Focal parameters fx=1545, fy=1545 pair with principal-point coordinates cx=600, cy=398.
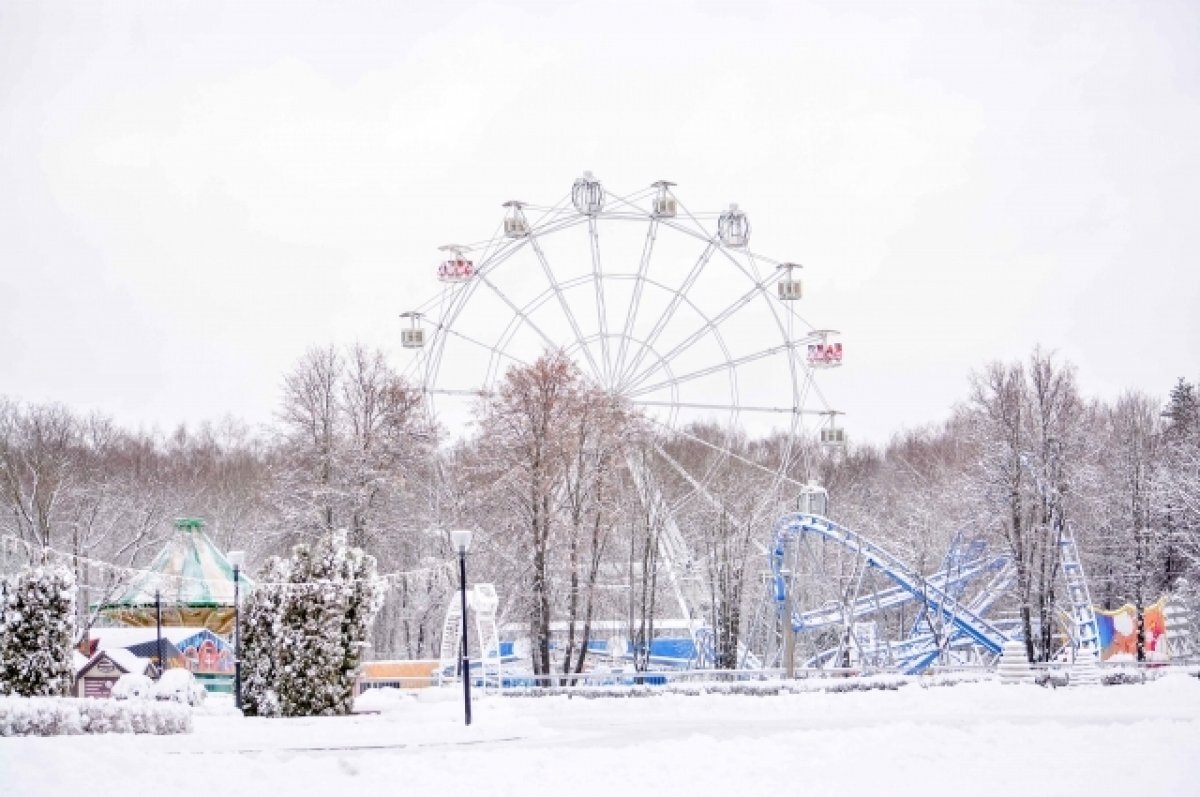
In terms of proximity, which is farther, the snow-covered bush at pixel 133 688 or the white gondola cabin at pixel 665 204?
the white gondola cabin at pixel 665 204

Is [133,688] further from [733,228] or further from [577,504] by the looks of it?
[733,228]

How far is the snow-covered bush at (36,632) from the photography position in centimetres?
3141

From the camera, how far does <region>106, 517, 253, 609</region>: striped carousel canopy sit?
47.3m

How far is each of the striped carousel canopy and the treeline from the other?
1.36m

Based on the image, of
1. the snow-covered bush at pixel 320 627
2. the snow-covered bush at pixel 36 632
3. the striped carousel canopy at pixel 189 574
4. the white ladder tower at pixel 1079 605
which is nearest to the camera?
the snow-covered bush at pixel 36 632

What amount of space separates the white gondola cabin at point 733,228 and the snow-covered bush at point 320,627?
2324 cm

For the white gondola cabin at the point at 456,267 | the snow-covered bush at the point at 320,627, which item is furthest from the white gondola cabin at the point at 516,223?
the snow-covered bush at the point at 320,627

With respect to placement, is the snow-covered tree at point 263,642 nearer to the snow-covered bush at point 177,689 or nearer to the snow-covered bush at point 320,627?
the snow-covered bush at point 320,627

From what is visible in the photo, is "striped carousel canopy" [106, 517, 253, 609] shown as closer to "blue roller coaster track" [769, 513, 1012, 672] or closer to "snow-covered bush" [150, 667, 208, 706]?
→ "snow-covered bush" [150, 667, 208, 706]

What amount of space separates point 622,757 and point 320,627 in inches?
463

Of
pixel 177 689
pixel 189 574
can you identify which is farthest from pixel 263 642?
pixel 189 574

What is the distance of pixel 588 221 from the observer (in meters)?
53.3

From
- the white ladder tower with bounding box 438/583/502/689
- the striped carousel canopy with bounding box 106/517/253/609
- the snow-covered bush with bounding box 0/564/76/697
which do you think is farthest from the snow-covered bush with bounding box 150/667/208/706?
the striped carousel canopy with bounding box 106/517/253/609

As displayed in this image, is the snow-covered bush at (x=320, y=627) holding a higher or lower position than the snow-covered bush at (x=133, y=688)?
higher
